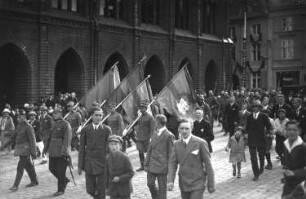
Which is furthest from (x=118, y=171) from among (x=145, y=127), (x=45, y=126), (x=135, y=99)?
(x=45, y=126)

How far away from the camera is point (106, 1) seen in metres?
28.4

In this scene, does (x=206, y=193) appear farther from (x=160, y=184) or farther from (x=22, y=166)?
(x=22, y=166)

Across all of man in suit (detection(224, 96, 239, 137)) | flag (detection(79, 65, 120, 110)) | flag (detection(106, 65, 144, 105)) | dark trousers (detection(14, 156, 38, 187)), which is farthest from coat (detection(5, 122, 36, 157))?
man in suit (detection(224, 96, 239, 137))

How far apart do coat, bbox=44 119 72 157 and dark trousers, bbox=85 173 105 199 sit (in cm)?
139

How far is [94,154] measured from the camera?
8.79 meters

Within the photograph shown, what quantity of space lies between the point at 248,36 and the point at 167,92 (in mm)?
40695

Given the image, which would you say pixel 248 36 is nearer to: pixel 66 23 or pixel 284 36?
pixel 284 36

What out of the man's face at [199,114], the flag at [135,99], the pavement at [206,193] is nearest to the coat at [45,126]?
the pavement at [206,193]

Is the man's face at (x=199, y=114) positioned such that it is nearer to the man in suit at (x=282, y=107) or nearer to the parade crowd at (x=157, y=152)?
the parade crowd at (x=157, y=152)

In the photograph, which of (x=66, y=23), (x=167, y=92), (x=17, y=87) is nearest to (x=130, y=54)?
(x=66, y=23)

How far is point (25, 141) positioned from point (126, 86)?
516cm

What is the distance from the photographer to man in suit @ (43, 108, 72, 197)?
10.1 metres

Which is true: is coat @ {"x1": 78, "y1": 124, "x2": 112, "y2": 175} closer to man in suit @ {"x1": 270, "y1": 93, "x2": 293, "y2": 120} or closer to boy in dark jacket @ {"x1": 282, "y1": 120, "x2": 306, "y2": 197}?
boy in dark jacket @ {"x1": 282, "y1": 120, "x2": 306, "y2": 197}

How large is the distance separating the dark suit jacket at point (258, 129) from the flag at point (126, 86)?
15.4 feet
